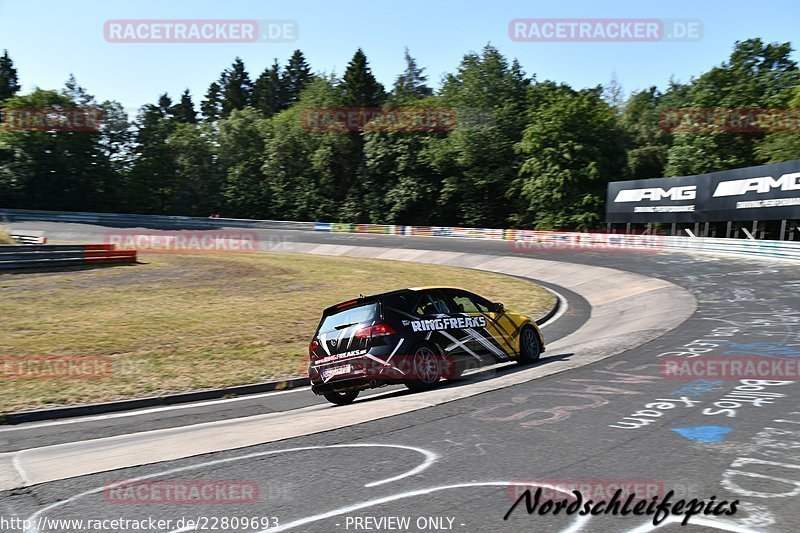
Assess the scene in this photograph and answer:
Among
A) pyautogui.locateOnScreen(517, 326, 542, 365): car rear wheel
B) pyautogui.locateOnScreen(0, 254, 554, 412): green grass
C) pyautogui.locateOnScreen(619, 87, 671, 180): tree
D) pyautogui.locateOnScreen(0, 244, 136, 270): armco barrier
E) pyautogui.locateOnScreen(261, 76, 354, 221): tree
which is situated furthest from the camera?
pyautogui.locateOnScreen(261, 76, 354, 221): tree

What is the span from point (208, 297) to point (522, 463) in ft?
57.6

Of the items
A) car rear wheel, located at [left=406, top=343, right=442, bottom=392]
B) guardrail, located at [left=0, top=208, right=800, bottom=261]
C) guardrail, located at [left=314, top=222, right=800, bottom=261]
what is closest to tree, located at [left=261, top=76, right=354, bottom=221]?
guardrail, located at [left=0, top=208, right=800, bottom=261]

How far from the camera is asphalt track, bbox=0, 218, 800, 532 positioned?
493 centimetres

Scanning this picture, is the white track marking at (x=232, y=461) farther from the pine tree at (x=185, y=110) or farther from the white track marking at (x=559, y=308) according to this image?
the pine tree at (x=185, y=110)

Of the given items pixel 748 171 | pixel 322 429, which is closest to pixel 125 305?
pixel 322 429

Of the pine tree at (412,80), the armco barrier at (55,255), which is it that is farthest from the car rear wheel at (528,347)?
the pine tree at (412,80)

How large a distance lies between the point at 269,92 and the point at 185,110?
72.2 ft

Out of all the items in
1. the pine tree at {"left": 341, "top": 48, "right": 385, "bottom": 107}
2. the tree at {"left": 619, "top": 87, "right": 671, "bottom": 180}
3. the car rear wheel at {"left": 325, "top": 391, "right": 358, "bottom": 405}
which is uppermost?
the pine tree at {"left": 341, "top": 48, "right": 385, "bottom": 107}

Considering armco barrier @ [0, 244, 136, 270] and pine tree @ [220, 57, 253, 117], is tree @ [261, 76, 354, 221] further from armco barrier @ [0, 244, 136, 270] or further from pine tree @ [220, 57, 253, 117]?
pine tree @ [220, 57, 253, 117]

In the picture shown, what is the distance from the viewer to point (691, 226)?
40094 mm

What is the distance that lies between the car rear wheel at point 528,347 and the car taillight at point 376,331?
3374 mm

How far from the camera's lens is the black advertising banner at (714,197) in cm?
3072

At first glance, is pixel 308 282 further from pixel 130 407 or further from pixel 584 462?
pixel 584 462

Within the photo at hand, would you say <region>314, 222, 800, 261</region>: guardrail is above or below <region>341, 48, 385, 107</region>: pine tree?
below
